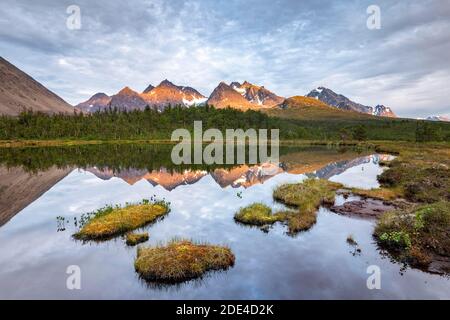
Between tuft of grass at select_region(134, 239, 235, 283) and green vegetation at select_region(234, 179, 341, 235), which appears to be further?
green vegetation at select_region(234, 179, 341, 235)

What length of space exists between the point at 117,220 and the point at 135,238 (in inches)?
181

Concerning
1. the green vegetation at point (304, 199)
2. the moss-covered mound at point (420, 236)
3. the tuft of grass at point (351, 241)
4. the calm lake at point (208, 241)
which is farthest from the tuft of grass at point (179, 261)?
the moss-covered mound at point (420, 236)

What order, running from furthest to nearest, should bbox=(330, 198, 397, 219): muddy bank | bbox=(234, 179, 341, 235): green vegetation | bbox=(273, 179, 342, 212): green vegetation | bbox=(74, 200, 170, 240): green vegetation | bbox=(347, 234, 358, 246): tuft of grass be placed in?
bbox=(273, 179, 342, 212): green vegetation < bbox=(330, 198, 397, 219): muddy bank < bbox=(234, 179, 341, 235): green vegetation < bbox=(74, 200, 170, 240): green vegetation < bbox=(347, 234, 358, 246): tuft of grass

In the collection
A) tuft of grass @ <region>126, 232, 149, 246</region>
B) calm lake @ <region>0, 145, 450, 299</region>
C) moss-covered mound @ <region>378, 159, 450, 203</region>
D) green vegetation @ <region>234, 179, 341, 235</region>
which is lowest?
calm lake @ <region>0, 145, 450, 299</region>

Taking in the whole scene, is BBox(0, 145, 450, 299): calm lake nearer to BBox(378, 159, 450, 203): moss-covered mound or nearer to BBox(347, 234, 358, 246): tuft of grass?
BBox(347, 234, 358, 246): tuft of grass

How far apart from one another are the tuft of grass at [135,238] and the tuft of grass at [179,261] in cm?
248

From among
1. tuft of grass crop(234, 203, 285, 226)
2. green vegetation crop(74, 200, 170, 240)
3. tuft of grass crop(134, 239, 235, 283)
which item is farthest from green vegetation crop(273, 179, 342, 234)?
green vegetation crop(74, 200, 170, 240)

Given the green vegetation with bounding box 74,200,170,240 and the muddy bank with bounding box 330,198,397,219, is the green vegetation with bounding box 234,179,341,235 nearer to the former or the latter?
the muddy bank with bounding box 330,198,397,219

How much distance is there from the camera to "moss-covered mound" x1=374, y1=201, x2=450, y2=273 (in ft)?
72.3

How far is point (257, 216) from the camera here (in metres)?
31.5

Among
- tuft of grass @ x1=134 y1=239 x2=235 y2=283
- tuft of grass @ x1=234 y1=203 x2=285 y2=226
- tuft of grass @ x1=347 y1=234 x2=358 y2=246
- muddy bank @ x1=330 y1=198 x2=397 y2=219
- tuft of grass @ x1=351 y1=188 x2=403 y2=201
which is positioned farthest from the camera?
tuft of grass @ x1=351 y1=188 x2=403 y2=201

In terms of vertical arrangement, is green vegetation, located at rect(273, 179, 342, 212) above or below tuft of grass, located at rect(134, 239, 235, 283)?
above

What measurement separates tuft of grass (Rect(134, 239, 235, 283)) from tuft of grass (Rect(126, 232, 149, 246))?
2477 millimetres
